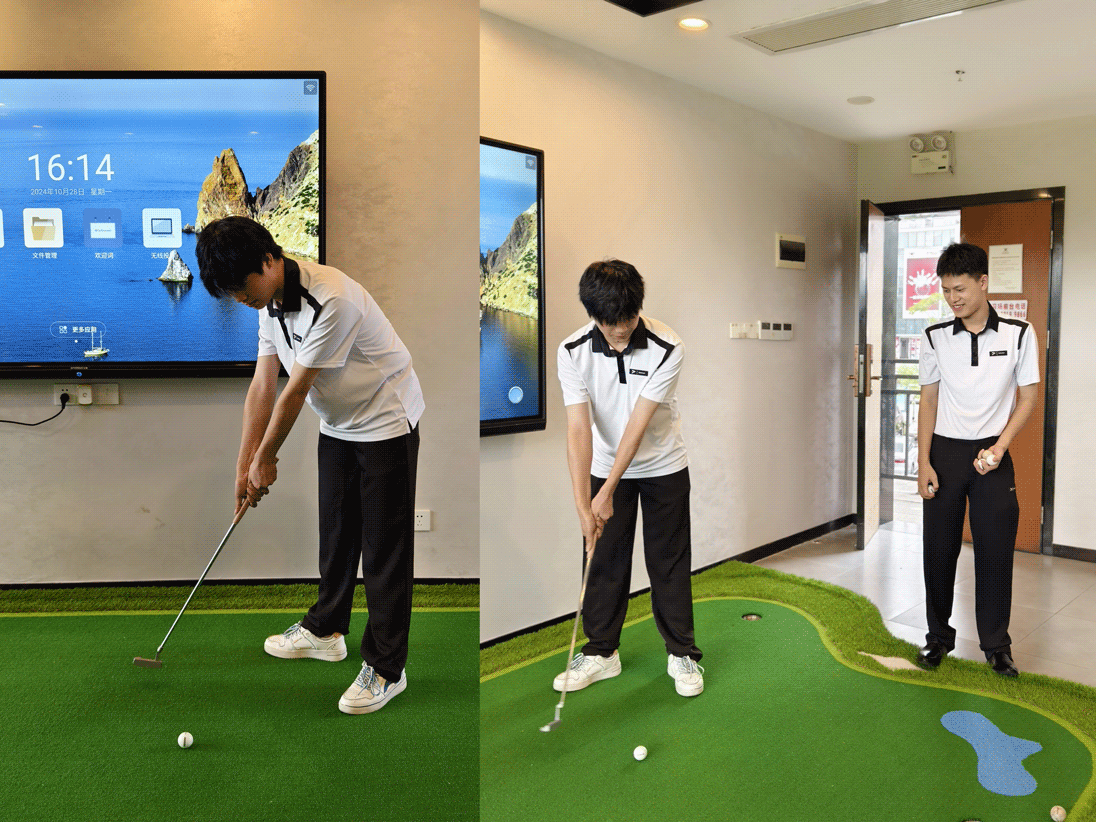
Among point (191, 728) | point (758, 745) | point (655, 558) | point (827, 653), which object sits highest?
Answer: point (191, 728)

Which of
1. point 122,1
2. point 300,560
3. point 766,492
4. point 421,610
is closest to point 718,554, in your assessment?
point 766,492

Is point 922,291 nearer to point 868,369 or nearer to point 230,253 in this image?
point 868,369

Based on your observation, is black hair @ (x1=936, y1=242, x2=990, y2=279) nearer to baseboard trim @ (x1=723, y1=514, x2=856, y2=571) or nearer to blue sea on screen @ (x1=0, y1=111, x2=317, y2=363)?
baseboard trim @ (x1=723, y1=514, x2=856, y2=571)

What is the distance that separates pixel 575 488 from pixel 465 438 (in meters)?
0.90

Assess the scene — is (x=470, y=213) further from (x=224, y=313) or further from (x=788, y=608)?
(x=788, y=608)

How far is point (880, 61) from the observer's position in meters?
1.22

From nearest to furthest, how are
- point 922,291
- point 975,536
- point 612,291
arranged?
point 612,291 → point 922,291 → point 975,536

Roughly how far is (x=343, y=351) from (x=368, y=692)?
1.16 ft

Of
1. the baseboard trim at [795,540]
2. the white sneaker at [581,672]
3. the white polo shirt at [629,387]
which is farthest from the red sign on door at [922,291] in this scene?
the white sneaker at [581,672]

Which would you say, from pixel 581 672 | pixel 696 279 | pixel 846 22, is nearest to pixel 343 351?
pixel 696 279

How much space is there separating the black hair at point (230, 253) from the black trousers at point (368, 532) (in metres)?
0.15

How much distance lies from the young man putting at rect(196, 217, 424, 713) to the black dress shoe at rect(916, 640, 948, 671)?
162 cm

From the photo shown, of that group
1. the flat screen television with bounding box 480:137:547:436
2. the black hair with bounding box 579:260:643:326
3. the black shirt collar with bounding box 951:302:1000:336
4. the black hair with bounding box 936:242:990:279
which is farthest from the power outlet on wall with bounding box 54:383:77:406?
the black shirt collar with bounding box 951:302:1000:336

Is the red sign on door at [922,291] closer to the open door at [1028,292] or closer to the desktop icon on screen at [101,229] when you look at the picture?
the open door at [1028,292]
